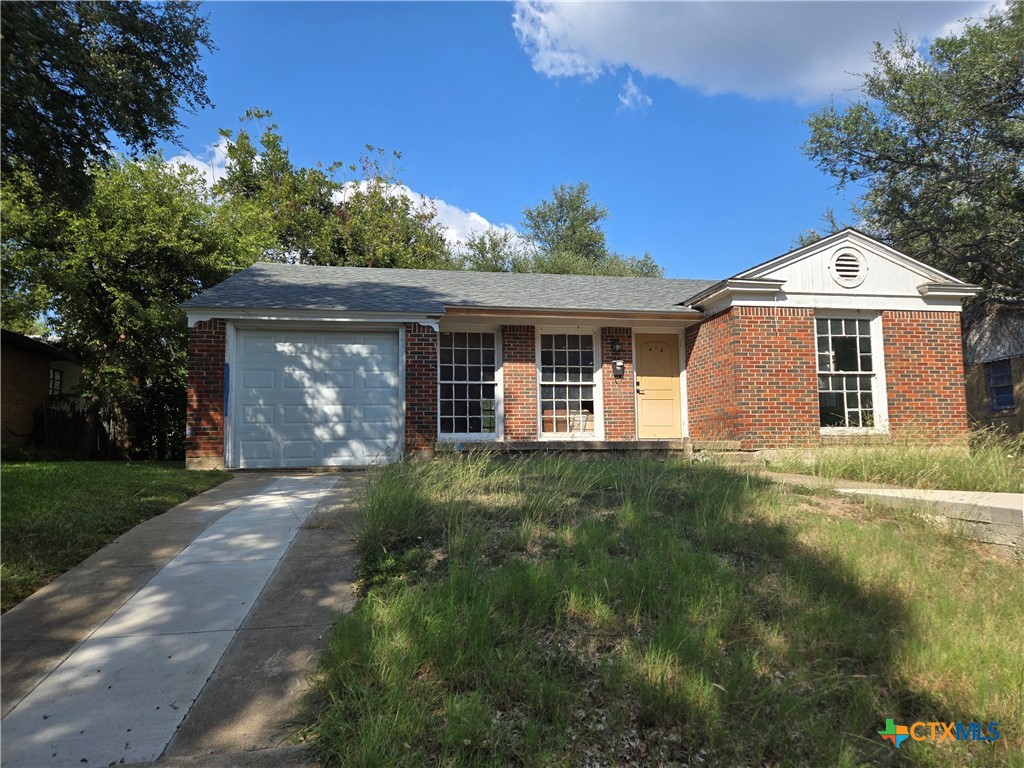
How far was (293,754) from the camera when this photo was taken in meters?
2.56

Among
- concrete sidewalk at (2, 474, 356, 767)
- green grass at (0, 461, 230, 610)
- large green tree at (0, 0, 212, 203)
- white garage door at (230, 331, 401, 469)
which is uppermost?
large green tree at (0, 0, 212, 203)

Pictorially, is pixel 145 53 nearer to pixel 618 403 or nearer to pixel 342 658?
pixel 342 658

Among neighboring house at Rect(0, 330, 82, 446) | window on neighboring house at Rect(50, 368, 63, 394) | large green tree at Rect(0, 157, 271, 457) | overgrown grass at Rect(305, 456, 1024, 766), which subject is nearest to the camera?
overgrown grass at Rect(305, 456, 1024, 766)

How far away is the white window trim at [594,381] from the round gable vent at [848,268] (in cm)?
460

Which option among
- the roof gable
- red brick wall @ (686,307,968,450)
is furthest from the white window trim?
the roof gable

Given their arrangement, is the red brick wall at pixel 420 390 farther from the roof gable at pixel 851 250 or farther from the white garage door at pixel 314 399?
the roof gable at pixel 851 250

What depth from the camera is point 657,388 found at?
13.0 metres

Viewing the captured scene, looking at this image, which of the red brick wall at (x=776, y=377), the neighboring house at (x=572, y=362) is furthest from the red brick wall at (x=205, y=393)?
the red brick wall at (x=776, y=377)

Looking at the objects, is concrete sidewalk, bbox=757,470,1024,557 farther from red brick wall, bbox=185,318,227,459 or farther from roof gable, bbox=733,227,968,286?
red brick wall, bbox=185,318,227,459

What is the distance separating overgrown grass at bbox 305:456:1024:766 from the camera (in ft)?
8.70

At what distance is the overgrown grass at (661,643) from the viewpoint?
104 inches

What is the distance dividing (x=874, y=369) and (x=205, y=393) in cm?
1217

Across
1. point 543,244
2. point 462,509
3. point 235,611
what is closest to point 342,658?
point 235,611

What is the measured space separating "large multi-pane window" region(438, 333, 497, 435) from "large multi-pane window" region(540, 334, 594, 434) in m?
1.12
